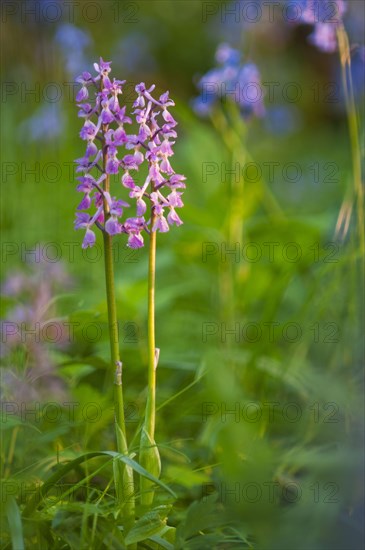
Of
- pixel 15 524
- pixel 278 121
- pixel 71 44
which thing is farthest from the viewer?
pixel 278 121

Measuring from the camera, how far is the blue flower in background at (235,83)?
6.66 feet

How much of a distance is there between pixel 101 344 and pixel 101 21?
435cm

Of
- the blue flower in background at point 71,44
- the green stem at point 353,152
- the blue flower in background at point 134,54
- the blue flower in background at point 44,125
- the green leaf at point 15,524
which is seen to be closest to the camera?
the green leaf at point 15,524

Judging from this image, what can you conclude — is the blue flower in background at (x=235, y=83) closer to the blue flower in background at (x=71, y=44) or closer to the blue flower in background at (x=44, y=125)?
the blue flower in background at (x=71, y=44)

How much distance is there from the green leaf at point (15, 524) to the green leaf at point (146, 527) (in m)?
0.12

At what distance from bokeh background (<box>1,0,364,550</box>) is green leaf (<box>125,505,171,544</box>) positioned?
3 centimetres

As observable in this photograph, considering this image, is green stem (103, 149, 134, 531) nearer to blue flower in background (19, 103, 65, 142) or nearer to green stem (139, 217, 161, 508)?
green stem (139, 217, 161, 508)

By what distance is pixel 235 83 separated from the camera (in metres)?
2.03

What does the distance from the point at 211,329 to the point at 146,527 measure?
113 centimetres

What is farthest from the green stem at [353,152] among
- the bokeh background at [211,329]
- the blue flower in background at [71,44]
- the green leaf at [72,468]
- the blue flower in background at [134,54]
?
the blue flower in background at [134,54]

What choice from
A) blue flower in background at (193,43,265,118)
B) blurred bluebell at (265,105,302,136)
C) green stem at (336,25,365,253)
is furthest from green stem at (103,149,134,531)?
blurred bluebell at (265,105,302,136)

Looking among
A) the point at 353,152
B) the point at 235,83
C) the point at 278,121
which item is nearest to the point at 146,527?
the point at 353,152

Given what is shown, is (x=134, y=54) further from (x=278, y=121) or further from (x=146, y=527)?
(x=146, y=527)

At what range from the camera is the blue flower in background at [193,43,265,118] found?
2029 millimetres
